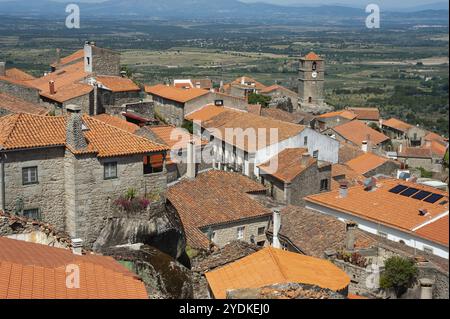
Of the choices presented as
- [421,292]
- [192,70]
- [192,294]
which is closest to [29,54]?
[192,70]

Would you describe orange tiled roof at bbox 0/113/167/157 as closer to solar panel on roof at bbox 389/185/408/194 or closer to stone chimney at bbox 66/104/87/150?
stone chimney at bbox 66/104/87/150

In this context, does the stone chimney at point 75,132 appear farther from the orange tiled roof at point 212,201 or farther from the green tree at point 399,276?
the green tree at point 399,276

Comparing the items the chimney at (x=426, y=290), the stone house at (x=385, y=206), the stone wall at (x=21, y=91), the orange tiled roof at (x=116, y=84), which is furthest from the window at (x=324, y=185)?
the chimney at (x=426, y=290)

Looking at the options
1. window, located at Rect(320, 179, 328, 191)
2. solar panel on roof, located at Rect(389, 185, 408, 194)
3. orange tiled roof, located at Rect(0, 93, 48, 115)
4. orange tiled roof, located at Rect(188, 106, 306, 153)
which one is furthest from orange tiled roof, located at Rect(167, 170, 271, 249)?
orange tiled roof, located at Rect(0, 93, 48, 115)

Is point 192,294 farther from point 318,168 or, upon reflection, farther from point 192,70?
point 192,70

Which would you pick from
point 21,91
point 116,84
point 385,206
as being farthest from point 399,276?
point 116,84
